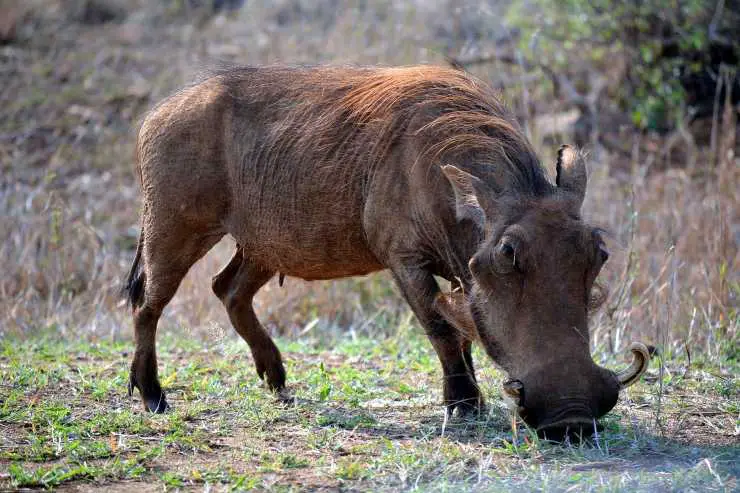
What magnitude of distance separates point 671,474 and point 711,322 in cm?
271

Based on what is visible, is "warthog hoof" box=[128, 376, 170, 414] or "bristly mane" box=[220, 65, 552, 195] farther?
"warthog hoof" box=[128, 376, 170, 414]

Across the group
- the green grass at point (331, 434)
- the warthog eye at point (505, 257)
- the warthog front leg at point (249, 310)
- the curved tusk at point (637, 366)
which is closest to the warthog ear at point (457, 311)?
the warthog eye at point (505, 257)

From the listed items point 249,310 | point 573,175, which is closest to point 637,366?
point 573,175

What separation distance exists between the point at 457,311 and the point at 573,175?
0.68 metres

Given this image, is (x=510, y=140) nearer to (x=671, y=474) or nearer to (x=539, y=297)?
(x=539, y=297)

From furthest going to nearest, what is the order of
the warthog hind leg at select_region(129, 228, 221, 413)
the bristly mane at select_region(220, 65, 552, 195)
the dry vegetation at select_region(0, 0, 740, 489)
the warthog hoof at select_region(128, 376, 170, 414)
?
the dry vegetation at select_region(0, 0, 740, 489) → the warthog hind leg at select_region(129, 228, 221, 413) → the warthog hoof at select_region(128, 376, 170, 414) → the bristly mane at select_region(220, 65, 552, 195)

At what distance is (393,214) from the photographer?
13.2 feet

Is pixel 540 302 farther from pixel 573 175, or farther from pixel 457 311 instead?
pixel 573 175

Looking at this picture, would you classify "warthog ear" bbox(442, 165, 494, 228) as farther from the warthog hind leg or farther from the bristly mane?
the warthog hind leg

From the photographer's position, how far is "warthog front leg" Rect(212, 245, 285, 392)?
4.73 m

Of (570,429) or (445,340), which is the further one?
(445,340)

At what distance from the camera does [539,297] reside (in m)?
3.44

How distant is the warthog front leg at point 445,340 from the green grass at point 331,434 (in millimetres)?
104

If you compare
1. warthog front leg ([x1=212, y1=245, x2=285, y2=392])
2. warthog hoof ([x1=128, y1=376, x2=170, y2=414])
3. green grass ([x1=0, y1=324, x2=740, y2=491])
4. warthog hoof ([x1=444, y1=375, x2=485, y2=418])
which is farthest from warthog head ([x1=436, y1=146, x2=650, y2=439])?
warthog hoof ([x1=128, y1=376, x2=170, y2=414])
